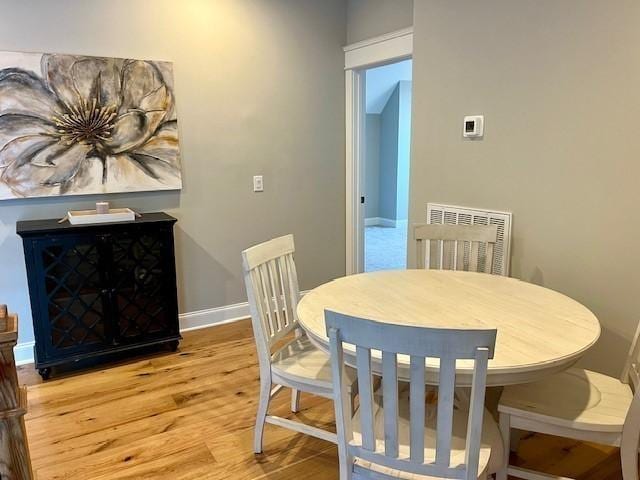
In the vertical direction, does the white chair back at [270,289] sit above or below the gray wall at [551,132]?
below

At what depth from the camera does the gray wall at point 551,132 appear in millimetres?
2166

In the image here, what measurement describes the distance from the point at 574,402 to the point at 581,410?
0.17 feet

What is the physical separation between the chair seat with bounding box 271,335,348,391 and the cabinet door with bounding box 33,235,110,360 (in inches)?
54.2

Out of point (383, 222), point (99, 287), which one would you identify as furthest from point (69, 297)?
point (383, 222)

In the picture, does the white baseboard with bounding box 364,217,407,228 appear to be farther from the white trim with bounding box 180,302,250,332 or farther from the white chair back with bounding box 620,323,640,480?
the white chair back with bounding box 620,323,640,480

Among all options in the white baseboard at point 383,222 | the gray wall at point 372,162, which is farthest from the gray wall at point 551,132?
the white baseboard at point 383,222

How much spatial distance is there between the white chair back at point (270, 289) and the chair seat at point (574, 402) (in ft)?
3.17

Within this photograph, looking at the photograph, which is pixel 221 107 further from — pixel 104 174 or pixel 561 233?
pixel 561 233

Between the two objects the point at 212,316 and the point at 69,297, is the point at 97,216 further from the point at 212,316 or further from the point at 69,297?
the point at 212,316

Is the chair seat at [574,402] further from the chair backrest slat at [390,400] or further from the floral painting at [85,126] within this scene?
the floral painting at [85,126]

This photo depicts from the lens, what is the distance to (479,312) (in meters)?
1.82

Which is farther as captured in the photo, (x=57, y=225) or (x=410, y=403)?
(x=57, y=225)

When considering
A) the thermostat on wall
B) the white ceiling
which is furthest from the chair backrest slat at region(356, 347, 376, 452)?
the white ceiling

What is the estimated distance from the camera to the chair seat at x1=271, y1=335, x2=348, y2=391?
1.94 m
